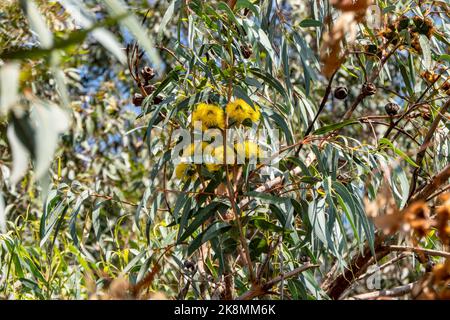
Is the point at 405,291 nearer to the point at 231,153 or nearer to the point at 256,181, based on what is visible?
the point at 256,181

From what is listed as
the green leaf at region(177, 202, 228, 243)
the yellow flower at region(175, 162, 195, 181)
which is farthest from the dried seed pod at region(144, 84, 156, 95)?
the green leaf at region(177, 202, 228, 243)

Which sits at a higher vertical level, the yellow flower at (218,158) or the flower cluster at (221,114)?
the flower cluster at (221,114)

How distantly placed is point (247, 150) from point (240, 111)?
72 millimetres

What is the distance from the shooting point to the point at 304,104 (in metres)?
1.73

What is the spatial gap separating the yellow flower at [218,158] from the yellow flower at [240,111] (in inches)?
2.3

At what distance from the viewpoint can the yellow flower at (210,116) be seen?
130cm

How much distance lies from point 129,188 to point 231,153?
2423 millimetres

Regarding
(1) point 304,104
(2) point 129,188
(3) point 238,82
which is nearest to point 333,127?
(3) point 238,82

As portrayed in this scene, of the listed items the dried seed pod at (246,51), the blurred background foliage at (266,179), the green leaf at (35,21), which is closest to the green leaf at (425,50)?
the blurred background foliage at (266,179)

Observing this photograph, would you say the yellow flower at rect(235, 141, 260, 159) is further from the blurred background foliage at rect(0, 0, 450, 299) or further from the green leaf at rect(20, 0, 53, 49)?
the green leaf at rect(20, 0, 53, 49)

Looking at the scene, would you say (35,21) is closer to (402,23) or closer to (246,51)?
(246,51)

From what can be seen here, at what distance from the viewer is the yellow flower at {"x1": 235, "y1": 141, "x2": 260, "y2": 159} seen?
1.32 metres

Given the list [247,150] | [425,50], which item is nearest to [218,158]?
[247,150]

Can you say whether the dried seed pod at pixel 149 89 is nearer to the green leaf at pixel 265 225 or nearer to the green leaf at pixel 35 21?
the green leaf at pixel 265 225
